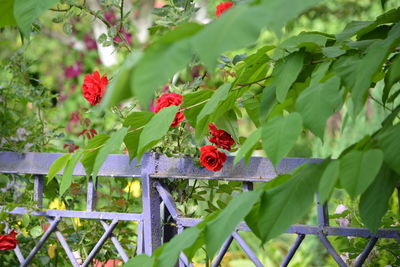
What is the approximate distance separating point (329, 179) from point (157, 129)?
1.26 feet

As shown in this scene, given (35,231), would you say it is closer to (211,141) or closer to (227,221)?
(211,141)

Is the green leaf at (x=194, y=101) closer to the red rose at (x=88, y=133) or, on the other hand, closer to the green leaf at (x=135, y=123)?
the green leaf at (x=135, y=123)

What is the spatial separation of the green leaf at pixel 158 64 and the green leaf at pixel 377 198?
362 mm

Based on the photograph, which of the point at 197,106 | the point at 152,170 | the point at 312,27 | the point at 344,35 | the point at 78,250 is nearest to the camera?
the point at 344,35

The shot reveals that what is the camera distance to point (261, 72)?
1190mm

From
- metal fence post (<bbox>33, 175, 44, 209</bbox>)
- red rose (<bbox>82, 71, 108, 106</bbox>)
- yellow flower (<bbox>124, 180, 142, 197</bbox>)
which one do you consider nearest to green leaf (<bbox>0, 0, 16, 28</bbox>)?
red rose (<bbox>82, 71, 108, 106</bbox>)

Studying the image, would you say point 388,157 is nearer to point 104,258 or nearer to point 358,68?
point 358,68

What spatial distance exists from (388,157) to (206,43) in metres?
0.32

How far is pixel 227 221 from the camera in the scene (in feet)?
2.58

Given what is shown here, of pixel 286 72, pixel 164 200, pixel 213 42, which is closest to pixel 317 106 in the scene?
pixel 286 72

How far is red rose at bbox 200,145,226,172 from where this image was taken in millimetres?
1467

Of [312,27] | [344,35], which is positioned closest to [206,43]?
[344,35]

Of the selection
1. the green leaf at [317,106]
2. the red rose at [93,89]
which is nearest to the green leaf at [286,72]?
the green leaf at [317,106]

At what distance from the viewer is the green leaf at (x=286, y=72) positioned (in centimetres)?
101
